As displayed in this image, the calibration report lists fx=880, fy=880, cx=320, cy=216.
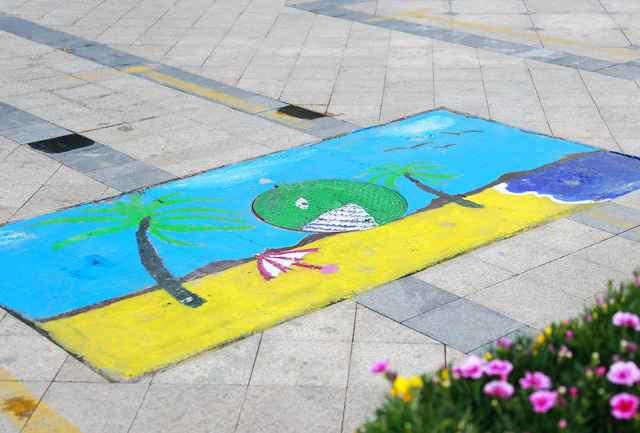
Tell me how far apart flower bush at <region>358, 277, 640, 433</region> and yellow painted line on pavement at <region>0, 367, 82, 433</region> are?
2792 mm

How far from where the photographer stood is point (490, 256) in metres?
8.07

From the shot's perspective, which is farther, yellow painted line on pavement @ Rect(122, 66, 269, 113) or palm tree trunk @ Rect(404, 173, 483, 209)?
yellow painted line on pavement @ Rect(122, 66, 269, 113)

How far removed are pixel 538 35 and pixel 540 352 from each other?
1310cm

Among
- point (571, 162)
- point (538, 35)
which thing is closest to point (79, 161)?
point (571, 162)

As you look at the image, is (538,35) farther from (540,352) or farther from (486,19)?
(540,352)

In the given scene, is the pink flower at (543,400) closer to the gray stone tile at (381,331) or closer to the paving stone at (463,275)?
the gray stone tile at (381,331)

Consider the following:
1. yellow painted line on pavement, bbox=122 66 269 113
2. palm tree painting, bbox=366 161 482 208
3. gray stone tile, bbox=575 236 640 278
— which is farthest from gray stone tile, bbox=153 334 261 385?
yellow painted line on pavement, bbox=122 66 269 113

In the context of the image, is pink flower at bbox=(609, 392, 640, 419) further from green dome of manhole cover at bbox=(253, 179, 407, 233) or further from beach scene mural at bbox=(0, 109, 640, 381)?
green dome of manhole cover at bbox=(253, 179, 407, 233)

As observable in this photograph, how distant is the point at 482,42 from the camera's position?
15.7m

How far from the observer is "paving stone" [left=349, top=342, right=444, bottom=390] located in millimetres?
6207

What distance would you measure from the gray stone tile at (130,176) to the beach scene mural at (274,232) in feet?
0.68

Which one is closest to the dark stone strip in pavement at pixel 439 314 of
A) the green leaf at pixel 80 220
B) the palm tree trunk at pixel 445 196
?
the palm tree trunk at pixel 445 196

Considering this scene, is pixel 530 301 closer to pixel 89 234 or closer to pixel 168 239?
pixel 168 239

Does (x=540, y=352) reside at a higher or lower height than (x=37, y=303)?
higher
